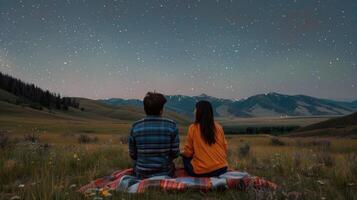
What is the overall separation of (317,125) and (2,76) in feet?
431

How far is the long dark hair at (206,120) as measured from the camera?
6805 millimetres

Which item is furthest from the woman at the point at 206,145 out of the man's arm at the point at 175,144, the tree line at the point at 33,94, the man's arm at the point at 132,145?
the tree line at the point at 33,94

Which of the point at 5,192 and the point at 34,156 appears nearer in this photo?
the point at 5,192

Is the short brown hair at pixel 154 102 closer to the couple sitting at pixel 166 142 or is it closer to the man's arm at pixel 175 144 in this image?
the couple sitting at pixel 166 142

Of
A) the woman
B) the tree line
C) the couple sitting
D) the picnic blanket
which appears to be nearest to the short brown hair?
the couple sitting

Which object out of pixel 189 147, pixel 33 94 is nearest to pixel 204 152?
pixel 189 147

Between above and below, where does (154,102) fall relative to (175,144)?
above

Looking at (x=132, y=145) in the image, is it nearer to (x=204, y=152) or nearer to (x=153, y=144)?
(x=153, y=144)

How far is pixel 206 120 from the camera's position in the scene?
270 inches

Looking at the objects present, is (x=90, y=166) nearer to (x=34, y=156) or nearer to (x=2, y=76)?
(x=34, y=156)

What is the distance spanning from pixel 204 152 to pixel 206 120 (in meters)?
0.61

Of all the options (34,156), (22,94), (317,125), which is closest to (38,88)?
(22,94)

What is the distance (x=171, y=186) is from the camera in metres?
5.73

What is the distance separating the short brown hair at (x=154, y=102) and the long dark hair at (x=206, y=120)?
27.0 inches
